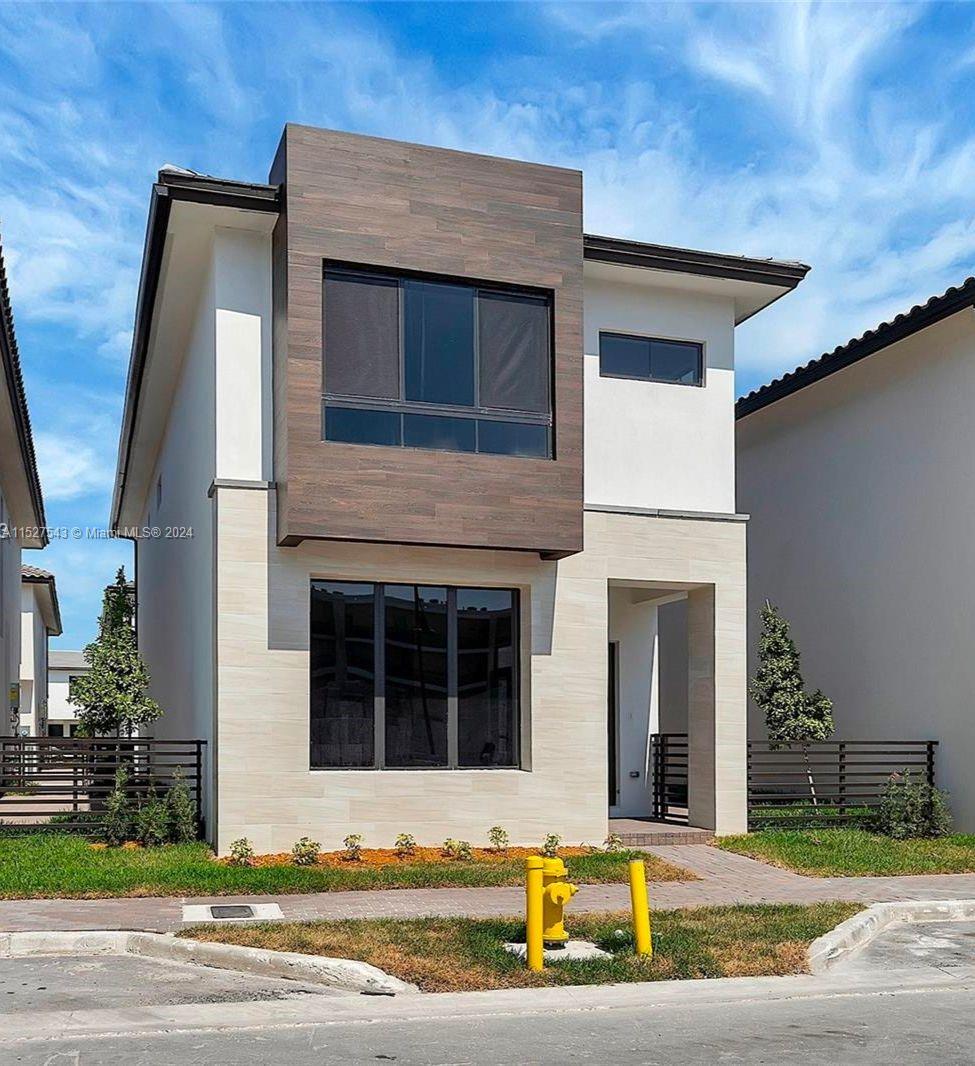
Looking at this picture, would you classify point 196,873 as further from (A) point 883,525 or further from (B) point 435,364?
(A) point 883,525

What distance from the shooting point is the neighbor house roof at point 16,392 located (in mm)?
17188

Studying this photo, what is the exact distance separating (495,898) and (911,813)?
→ 6973 millimetres

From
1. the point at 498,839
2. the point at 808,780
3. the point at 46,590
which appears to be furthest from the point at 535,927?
the point at 46,590

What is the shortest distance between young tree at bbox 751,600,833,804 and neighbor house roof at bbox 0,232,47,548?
38.3ft

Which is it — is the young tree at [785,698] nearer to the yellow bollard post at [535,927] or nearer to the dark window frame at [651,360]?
the dark window frame at [651,360]

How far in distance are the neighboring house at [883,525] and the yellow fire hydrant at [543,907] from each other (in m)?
9.18

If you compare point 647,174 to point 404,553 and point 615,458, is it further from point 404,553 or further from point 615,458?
point 404,553

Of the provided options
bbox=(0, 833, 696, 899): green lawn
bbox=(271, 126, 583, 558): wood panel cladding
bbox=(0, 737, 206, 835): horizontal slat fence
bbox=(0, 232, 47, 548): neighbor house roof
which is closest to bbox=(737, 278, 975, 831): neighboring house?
bbox=(271, 126, 583, 558): wood panel cladding

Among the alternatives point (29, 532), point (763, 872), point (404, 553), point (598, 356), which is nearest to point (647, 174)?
point (598, 356)

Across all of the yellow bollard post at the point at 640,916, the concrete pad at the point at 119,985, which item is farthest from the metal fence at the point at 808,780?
the concrete pad at the point at 119,985

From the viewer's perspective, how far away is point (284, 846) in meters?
14.3

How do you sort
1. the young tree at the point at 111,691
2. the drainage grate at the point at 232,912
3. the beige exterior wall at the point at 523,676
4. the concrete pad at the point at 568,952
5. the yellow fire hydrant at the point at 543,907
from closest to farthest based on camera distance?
the yellow fire hydrant at the point at 543,907, the concrete pad at the point at 568,952, the drainage grate at the point at 232,912, the beige exterior wall at the point at 523,676, the young tree at the point at 111,691

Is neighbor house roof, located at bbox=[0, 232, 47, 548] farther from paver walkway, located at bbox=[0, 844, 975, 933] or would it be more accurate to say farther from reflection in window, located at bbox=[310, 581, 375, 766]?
paver walkway, located at bbox=[0, 844, 975, 933]

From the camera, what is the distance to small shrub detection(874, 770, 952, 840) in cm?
1648
